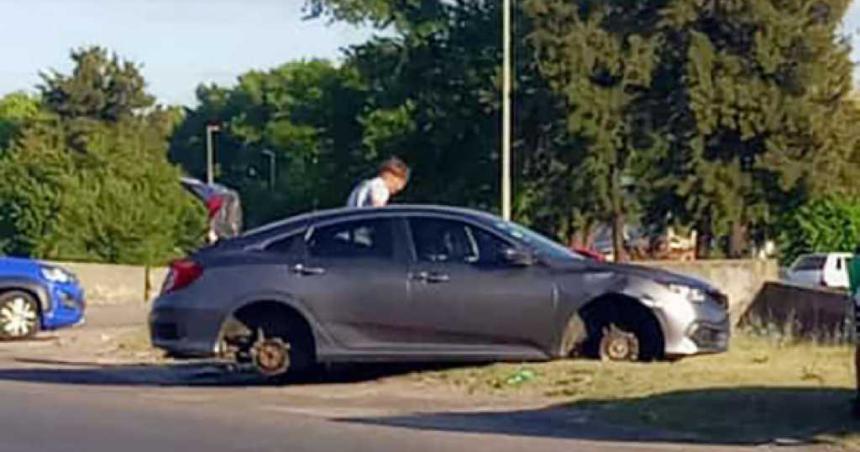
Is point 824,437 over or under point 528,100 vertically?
under

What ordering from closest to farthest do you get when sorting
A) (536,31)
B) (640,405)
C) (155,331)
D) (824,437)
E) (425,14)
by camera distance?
(824,437)
(640,405)
(155,331)
(536,31)
(425,14)

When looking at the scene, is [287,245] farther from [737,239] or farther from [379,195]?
[737,239]

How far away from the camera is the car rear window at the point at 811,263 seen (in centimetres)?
5650

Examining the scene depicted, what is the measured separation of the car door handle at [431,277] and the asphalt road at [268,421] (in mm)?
915

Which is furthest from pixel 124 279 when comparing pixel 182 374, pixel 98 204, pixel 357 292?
pixel 357 292

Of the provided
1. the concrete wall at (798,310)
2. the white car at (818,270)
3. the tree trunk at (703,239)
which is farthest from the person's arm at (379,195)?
the tree trunk at (703,239)

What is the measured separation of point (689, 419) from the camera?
1497 cm

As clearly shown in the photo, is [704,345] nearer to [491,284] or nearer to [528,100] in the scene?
[491,284]

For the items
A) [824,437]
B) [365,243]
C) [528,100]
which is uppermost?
[528,100]

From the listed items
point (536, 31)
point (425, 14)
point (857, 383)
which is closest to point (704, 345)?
point (857, 383)

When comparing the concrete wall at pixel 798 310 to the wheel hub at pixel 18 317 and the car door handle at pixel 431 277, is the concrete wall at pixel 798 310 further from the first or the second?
the car door handle at pixel 431 277

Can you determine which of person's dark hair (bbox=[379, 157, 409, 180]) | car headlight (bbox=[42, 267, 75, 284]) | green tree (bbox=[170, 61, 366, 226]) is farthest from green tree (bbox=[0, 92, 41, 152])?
person's dark hair (bbox=[379, 157, 409, 180])

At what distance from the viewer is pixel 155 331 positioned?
18.6 m

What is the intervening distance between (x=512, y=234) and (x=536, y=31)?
39.9m
